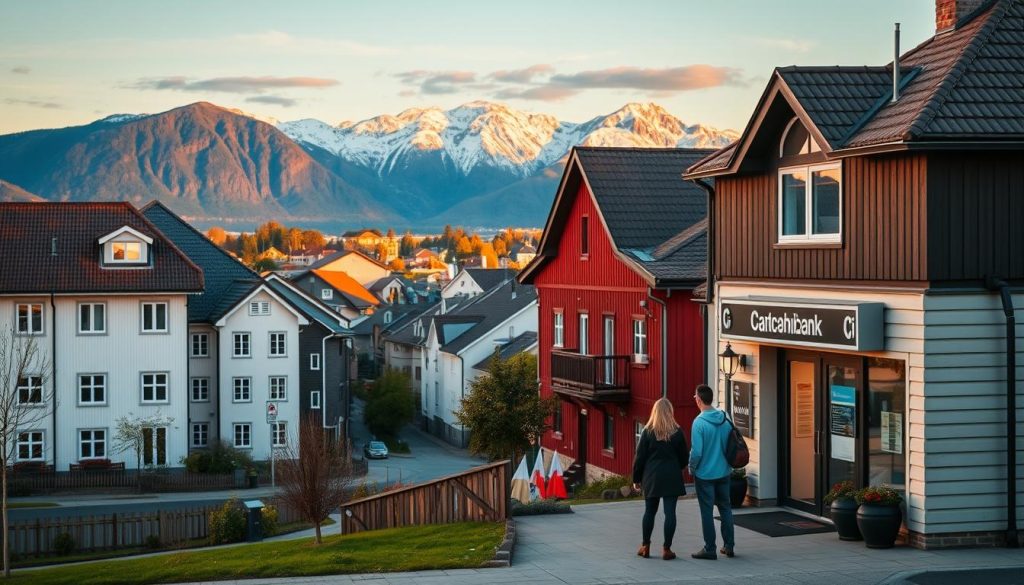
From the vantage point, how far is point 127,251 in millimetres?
54000

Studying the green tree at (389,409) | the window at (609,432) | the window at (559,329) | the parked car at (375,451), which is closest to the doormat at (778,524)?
the window at (609,432)

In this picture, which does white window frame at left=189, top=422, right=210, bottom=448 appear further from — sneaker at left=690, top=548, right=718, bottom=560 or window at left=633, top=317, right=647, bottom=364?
sneaker at left=690, top=548, right=718, bottom=560

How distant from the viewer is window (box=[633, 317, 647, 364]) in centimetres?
3597

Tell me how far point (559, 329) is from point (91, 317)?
21.9 metres

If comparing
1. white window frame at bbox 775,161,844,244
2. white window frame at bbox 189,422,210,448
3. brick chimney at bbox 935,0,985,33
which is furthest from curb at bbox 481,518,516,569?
white window frame at bbox 189,422,210,448

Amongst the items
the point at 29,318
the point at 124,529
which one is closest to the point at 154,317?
the point at 29,318

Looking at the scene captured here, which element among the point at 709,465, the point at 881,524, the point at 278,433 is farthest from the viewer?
the point at 278,433

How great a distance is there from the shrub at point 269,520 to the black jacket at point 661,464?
2012 cm

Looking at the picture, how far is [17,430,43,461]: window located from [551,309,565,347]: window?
23.7m

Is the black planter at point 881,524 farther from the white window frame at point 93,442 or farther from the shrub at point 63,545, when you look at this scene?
the white window frame at point 93,442

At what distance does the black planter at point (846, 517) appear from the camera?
16.8m

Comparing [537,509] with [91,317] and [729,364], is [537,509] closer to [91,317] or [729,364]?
[729,364]

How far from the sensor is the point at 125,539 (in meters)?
34.0

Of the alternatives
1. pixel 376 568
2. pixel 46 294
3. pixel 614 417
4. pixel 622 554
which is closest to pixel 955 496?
pixel 622 554
